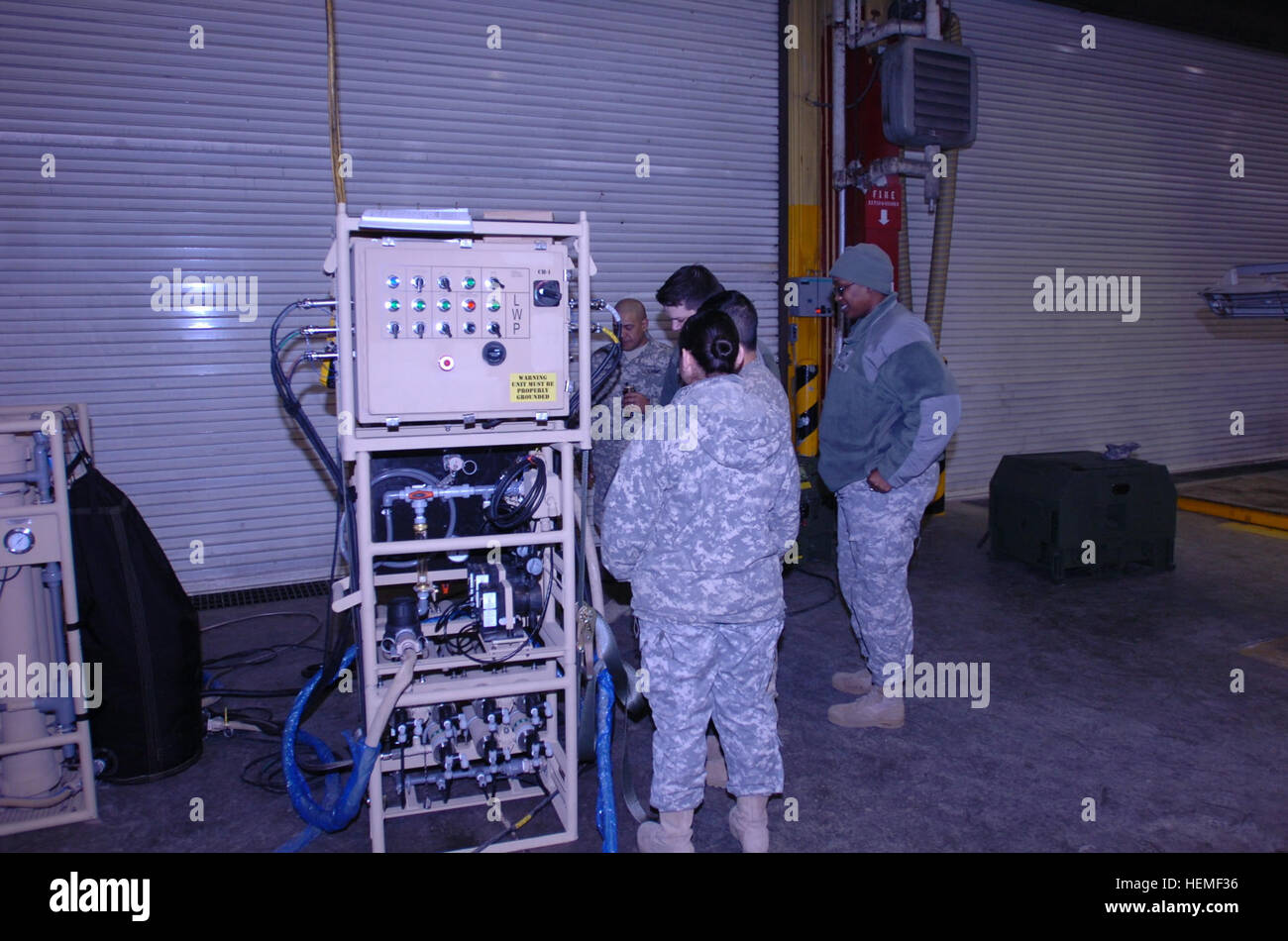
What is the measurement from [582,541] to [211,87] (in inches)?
180

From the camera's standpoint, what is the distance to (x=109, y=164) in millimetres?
5477

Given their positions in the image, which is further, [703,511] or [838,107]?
[838,107]

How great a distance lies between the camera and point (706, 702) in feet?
9.62

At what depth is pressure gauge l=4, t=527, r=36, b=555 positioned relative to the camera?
3.20 metres

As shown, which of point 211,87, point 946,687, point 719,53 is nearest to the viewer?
point 946,687

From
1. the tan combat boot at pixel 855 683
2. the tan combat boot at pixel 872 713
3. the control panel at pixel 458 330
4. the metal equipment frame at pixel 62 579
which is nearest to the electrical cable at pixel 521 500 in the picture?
the control panel at pixel 458 330

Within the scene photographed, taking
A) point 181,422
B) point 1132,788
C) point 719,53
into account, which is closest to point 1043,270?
point 719,53

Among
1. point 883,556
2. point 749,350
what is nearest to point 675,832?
point 883,556

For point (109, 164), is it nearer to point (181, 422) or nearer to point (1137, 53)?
point (181, 422)

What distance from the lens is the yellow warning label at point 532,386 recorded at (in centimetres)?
298

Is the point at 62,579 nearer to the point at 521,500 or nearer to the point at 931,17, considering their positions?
the point at 521,500

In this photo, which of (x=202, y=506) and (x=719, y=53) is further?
(x=719, y=53)

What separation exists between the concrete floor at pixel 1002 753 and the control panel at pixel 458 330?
1.62 meters

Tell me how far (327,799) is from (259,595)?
296cm
